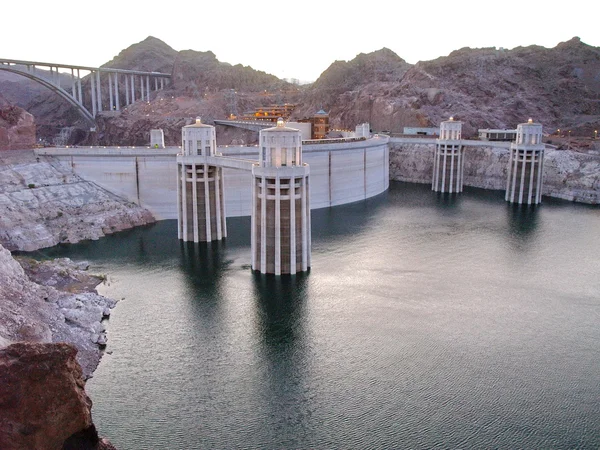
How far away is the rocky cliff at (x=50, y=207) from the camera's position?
52.0 meters

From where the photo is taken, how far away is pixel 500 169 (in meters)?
89.7

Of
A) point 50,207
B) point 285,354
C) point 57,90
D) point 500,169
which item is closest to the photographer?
point 285,354

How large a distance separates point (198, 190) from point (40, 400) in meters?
37.9

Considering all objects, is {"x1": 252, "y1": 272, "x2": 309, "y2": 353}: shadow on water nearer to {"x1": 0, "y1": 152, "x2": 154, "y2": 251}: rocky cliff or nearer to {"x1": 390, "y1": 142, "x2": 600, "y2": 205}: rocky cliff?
{"x1": 0, "y1": 152, "x2": 154, "y2": 251}: rocky cliff

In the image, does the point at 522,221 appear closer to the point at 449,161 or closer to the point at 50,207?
the point at 449,161

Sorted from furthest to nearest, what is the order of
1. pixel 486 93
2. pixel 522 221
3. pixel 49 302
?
pixel 486 93, pixel 522 221, pixel 49 302

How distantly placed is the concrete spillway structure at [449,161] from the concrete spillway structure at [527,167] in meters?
12.3

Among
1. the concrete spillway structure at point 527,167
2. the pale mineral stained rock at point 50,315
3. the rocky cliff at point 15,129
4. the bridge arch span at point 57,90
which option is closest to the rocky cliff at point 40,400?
the pale mineral stained rock at point 50,315

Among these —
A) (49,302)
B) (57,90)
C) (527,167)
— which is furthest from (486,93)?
(49,302)

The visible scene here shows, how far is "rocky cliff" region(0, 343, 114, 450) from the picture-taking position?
15.8 m

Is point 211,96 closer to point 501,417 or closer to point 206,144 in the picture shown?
point 206,144

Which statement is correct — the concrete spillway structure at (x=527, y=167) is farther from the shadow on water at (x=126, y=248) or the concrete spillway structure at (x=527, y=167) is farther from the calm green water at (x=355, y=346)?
the shadow on water at (x=126, y=248)

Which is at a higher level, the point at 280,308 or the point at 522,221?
the point at 522,221

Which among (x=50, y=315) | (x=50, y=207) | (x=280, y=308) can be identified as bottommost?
(x=280, y=308)
